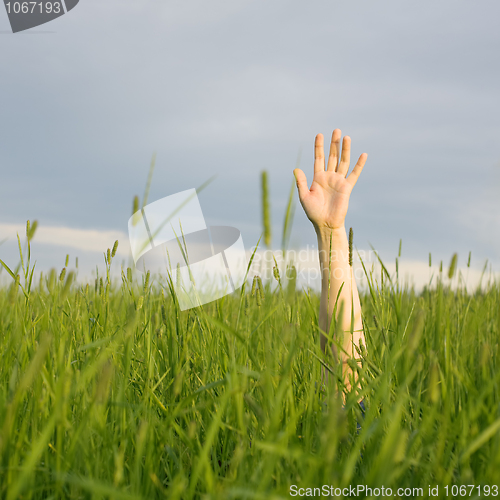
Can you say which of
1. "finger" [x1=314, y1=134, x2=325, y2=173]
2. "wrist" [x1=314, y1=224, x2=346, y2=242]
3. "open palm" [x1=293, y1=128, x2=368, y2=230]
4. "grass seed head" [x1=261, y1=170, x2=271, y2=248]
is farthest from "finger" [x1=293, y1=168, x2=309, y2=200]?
"grass seed head" [x1=261, y1=170, x2=271, y2=248]

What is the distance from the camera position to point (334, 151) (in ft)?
9.81

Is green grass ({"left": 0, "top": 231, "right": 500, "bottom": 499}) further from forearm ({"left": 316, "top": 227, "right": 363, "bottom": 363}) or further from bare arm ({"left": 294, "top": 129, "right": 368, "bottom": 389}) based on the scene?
bare arm ({"left": 294, "top": 129, "right": 368, "bottom": 389})

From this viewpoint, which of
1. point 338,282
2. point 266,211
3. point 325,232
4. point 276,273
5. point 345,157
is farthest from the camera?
point 345,157

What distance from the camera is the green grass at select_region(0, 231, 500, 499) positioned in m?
0.82

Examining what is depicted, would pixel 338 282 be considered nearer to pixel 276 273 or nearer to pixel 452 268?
pixel 276 273

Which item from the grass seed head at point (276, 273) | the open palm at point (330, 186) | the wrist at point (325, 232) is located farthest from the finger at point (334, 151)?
the grass seed head at point (276, 273)

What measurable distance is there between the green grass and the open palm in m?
0.88

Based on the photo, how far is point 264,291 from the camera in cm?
→ 180

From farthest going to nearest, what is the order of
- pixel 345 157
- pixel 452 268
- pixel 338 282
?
pixel 345 157, pixel 452 268, pixel 338 282

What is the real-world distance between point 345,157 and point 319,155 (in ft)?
0.62

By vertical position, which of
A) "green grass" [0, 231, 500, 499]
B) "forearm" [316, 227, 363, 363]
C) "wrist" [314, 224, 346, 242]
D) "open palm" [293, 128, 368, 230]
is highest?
"open palm" [293, 128, 368, 230]

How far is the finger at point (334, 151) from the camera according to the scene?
2.97 metres

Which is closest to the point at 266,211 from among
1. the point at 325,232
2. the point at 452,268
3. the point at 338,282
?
the point at 338,282

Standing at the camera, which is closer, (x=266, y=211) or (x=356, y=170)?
(x=266, y=211)
